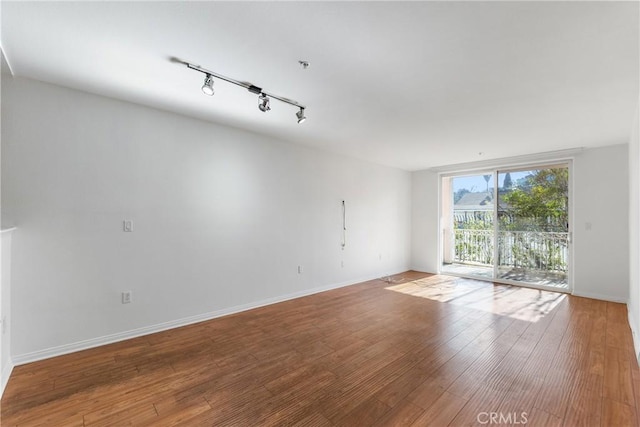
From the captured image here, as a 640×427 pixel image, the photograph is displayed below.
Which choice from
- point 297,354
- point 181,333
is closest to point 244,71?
point 297,354

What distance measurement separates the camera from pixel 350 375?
2203mm

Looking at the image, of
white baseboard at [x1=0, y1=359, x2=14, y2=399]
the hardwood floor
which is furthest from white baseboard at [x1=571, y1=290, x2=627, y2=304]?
white baseboard at [x1=0, y1=359, x2=14, y2=399]

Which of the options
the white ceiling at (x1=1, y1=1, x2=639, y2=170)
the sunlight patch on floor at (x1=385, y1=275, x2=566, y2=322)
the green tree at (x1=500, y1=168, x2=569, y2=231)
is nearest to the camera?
the white ceiling at (x1=1, y1=1, x2=639, y2=170)

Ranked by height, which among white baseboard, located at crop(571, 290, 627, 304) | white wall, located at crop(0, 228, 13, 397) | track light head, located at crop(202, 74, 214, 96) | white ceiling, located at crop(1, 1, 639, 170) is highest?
white ceiling, located at crop(1, 1, 639, 170)

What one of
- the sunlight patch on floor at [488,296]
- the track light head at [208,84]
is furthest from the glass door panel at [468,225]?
the track light head at [208,84]

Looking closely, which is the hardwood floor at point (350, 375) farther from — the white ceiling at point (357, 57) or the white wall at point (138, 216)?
the white ceiling at point (357, 57)

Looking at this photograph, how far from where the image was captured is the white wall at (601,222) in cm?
412

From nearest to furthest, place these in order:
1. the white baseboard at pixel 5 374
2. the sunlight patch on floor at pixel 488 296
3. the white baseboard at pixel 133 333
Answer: the white baseboard at pixel 5 374, the white baseboard at pixel 133 333, the sunlight patch on floor at pixel 488 296

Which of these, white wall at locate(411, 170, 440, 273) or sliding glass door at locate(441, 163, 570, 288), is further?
white wall at locate(411, 170, 440, 273)

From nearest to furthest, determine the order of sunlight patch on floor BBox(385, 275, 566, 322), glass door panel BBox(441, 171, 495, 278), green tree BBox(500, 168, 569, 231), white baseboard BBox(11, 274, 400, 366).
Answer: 1. white baseboard BBox(11, 274, 400, 366)
2. sunlight patch on floor BBox(385, 275, 566, 322)
3. green tree BBox(500, 168, 569, 231)
4. glass door panel BBox(441, 171, 495, 278)

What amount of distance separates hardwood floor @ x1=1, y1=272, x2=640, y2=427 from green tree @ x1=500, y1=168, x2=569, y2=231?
1880 mm

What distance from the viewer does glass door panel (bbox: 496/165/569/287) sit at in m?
4.85

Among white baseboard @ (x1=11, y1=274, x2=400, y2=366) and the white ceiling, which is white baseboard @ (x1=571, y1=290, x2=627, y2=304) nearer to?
the white ceiling

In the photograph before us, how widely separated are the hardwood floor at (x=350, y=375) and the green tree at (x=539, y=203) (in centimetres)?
188
